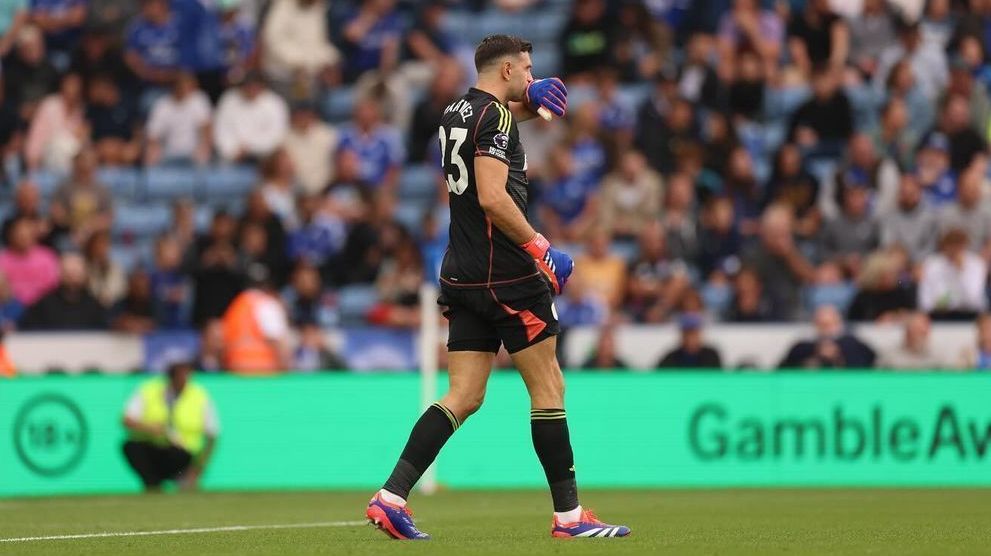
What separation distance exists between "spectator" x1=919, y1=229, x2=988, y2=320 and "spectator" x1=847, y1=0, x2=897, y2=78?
12.1 ft

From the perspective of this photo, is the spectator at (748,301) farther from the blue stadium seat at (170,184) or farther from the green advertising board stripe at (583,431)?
the blue stadium seat at (170,184)

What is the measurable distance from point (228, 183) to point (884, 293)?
7532mm

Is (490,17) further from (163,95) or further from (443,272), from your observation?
(443,272)

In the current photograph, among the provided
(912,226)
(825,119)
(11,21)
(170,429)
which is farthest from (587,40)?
(11,21)

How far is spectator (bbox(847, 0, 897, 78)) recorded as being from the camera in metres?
19.9

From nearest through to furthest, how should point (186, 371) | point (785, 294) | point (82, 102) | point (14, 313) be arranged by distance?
point (186, 371) < point (785, 294) < point (14, 313) < point (82, 102)

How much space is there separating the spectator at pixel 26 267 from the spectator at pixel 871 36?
8643 millimetres

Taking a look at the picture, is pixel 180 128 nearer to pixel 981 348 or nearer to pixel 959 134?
pixel 959 134

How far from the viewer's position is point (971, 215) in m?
17.5

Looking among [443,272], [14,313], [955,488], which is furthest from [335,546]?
[14,313]

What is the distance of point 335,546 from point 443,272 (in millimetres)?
1333

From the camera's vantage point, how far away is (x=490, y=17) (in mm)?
21891

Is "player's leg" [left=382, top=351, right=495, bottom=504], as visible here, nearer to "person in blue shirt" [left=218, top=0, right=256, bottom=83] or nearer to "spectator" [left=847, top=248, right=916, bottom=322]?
"spectator" [left=847, top=248, right=916, bottom=322]

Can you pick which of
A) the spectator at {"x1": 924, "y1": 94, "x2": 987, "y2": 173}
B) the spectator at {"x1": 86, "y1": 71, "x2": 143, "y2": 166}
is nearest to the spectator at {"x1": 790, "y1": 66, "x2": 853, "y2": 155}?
the spectator at {"x1": 924, "y1": 94, "x2": 987, "y2": 173}
